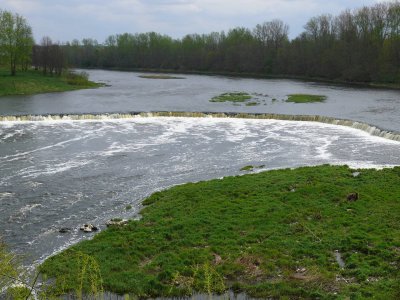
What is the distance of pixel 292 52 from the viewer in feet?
435

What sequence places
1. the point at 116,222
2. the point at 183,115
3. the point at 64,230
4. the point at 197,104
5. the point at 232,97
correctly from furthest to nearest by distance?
the point at 232,97 → the point at 197,104 → the point at 183,115 → the point at 116,222 → the point at 64,230

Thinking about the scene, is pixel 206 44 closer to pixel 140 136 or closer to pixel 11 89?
pixel 11 89

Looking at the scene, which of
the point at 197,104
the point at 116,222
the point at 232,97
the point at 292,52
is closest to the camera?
the point at 116,222

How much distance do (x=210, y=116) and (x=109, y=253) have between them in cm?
3964

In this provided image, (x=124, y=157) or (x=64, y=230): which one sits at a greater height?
(x=124, y=157)

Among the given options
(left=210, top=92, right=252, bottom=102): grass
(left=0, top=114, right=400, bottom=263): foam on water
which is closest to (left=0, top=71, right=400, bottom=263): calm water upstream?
(left=0, top=114, right=400, bottom=263): foam on water

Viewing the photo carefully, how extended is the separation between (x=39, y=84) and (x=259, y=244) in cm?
7692

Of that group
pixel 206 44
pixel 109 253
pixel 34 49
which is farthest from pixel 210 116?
pixel 206 44

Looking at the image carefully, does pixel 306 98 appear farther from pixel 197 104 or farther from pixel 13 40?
pixel 13 40

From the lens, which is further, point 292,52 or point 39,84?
point 292,52

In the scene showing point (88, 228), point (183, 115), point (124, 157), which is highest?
point (183, 115)

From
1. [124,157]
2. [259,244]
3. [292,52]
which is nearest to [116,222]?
[259,244]

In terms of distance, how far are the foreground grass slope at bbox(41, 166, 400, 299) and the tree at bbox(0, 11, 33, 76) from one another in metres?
81.3

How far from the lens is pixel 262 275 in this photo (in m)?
15.1
